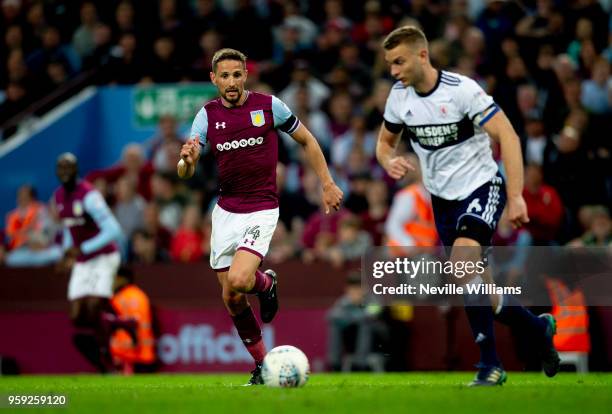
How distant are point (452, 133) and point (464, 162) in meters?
0.23

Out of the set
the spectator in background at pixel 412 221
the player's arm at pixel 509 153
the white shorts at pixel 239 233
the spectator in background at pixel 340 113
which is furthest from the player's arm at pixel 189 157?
the spectator in background at pixel 340 113

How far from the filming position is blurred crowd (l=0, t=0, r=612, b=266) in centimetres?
1445

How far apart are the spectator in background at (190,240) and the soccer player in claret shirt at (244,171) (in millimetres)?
6403

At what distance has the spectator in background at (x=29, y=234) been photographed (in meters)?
16.6

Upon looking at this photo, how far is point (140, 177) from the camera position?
56.1 ft

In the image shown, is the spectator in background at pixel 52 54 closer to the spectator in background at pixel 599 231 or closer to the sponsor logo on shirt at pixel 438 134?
the spectator in background at pixel 599 231

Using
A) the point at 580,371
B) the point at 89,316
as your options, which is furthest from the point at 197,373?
the point at 580,371

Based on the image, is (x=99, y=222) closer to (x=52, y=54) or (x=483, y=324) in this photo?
(x=483, y=324)

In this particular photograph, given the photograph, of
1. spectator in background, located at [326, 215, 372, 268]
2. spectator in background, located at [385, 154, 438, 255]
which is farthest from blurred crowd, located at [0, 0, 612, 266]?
spectator in background, located at [385, 154, 438, 255]

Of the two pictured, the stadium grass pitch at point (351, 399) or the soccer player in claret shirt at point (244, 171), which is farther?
the soccer player in claret shirt at point (244, 171)

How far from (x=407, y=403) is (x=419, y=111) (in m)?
2.60

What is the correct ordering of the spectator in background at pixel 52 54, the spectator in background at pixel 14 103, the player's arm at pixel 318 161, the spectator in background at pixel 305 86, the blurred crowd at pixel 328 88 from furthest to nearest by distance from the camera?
the spectator in background at pixel 52 54 → the spectator in background at pixel 14 103 → the spectator in background at pixel 305 86 → the blurred crowd at pixel 328 88 → the player's arm at pixel 318 161

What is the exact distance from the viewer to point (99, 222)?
44.9 feet

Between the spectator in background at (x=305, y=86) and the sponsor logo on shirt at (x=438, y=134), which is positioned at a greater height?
the spectator in background at (x=305, y=86)
